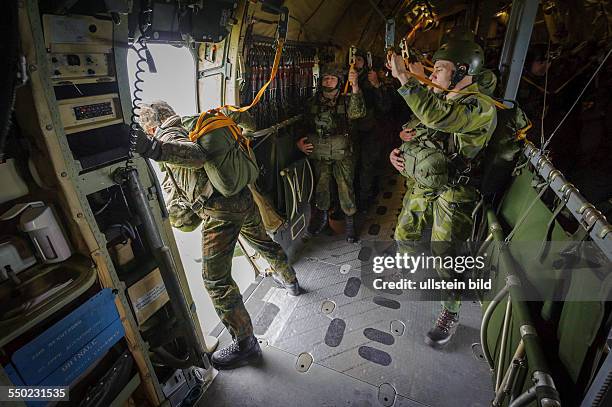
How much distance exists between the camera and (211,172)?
229 centimetres

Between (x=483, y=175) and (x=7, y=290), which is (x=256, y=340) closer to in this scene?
(x=7, y=290)

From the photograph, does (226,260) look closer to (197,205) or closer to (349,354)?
(197,205)

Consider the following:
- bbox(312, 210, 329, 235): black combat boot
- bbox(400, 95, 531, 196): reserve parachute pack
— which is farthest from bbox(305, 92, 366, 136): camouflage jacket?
bbox(400, 95, 531, 196): reserve parachute pack

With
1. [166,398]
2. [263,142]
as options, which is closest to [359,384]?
[166,398]

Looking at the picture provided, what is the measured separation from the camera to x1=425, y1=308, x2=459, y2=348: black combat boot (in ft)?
9.20

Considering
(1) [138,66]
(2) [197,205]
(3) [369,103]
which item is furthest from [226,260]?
(3) [369,103]

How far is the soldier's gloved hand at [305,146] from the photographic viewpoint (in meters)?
4.12

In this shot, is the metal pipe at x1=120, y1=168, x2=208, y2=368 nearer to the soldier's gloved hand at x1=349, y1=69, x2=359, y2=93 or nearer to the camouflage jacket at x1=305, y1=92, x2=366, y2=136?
the camouflage jacket at x1=305, y1=92, x2=366, y2=136

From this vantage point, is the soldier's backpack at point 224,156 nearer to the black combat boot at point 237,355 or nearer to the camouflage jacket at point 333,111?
the black combat boot at point 237,355

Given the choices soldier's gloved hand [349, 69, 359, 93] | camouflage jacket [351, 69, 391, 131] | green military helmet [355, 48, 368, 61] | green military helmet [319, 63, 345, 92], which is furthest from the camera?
camouflage jacket [351, 69, 391, 131]

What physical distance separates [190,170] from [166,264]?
74 centimetres

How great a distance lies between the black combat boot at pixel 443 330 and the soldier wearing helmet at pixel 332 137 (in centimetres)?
178

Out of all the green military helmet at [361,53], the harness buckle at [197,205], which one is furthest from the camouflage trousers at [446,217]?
the green military helmet at [361,53]

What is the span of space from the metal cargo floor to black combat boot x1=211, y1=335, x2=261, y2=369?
0.22 feet
